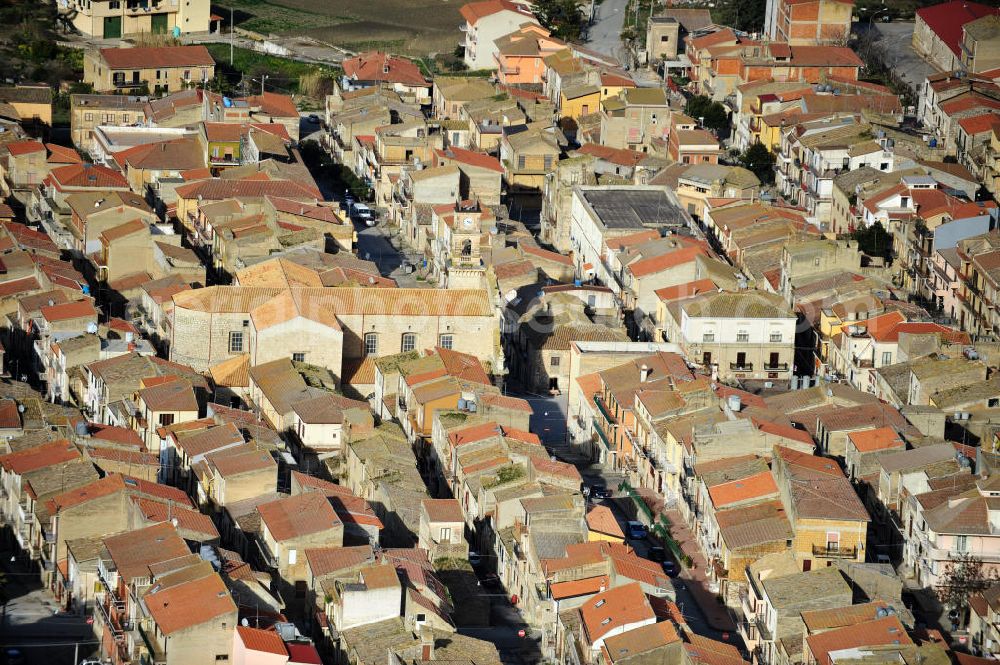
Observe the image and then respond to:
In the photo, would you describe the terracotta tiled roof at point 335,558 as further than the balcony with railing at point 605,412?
No

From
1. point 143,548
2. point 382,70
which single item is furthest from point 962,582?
point 382,70

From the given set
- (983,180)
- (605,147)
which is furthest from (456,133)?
(983,180)

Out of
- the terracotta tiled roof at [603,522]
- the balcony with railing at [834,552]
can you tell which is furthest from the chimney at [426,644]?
the balcony with railing at [834,552]

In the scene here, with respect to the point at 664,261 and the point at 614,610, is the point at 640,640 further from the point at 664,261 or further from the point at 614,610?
the point at 664,261

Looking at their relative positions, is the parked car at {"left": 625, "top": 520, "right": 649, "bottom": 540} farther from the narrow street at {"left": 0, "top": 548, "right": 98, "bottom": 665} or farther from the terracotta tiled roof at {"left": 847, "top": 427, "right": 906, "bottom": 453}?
the narrow street at {"left": 0, "top": 548, "right": 98, "bottom": 665}

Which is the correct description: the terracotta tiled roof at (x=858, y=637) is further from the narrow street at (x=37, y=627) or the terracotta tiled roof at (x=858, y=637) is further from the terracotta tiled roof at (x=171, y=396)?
the terracotta tiled roof at (x=171, y=396)
